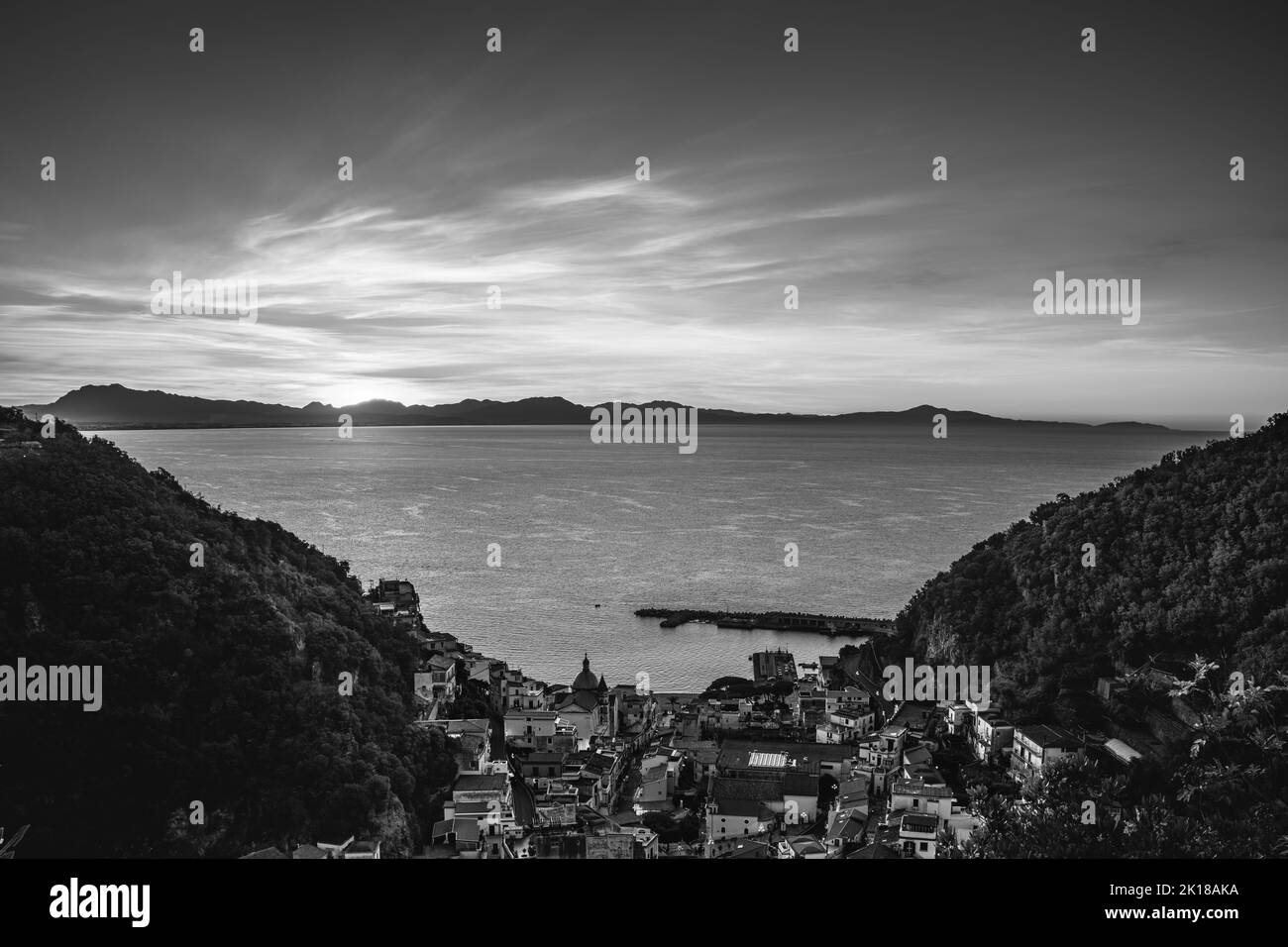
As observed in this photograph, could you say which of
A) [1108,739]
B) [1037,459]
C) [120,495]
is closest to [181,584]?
[120,495]

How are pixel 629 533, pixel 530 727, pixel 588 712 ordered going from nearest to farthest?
pixel 530 727 < pixel 588 712 < pixel 629 533

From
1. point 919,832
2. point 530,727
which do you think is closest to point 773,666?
point 530,727

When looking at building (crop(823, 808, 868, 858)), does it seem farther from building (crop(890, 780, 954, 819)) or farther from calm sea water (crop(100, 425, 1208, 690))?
calm sea water (crop(100, 425, 1208, 690))

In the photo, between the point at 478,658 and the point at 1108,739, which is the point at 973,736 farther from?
the point at 478,658

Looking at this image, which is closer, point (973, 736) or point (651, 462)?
point (973, 736)

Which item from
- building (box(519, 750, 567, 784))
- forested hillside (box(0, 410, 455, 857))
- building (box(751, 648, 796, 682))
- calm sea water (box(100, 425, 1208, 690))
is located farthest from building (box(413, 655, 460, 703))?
building (box(751, 648, 796, 682))

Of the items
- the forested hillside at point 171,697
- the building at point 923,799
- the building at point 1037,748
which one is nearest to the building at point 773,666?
the building at point 1037,748
